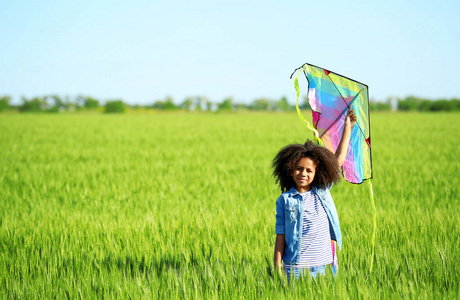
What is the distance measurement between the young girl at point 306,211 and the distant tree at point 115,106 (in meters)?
61.6

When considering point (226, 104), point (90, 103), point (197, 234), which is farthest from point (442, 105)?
point (197, 234)

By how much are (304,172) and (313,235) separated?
37 cm

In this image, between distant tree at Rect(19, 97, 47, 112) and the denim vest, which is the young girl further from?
distant tree at Rect(19, 97, 47, 112)

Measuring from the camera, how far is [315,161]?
244cm

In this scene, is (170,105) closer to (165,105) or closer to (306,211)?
(165,105)

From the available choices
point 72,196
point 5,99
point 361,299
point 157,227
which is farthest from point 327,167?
point 5,99

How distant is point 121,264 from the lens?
10.5 feet

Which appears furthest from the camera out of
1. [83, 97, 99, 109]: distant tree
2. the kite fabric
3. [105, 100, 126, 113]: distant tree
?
[83, 97, 99, 109]: distant tree

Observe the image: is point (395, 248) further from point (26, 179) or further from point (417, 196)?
point (26, 179)

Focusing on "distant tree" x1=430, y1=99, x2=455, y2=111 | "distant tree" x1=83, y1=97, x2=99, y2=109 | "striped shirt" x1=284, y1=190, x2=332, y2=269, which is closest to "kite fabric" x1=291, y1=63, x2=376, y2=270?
"striped shirt" x1=284, y1=190, x2=332, y2=269

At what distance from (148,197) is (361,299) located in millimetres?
3866

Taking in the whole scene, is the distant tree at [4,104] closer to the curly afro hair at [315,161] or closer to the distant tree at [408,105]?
the distant tree at [408,105]

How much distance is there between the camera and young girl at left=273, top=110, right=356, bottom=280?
2363 mm

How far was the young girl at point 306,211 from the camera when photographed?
2363mm
